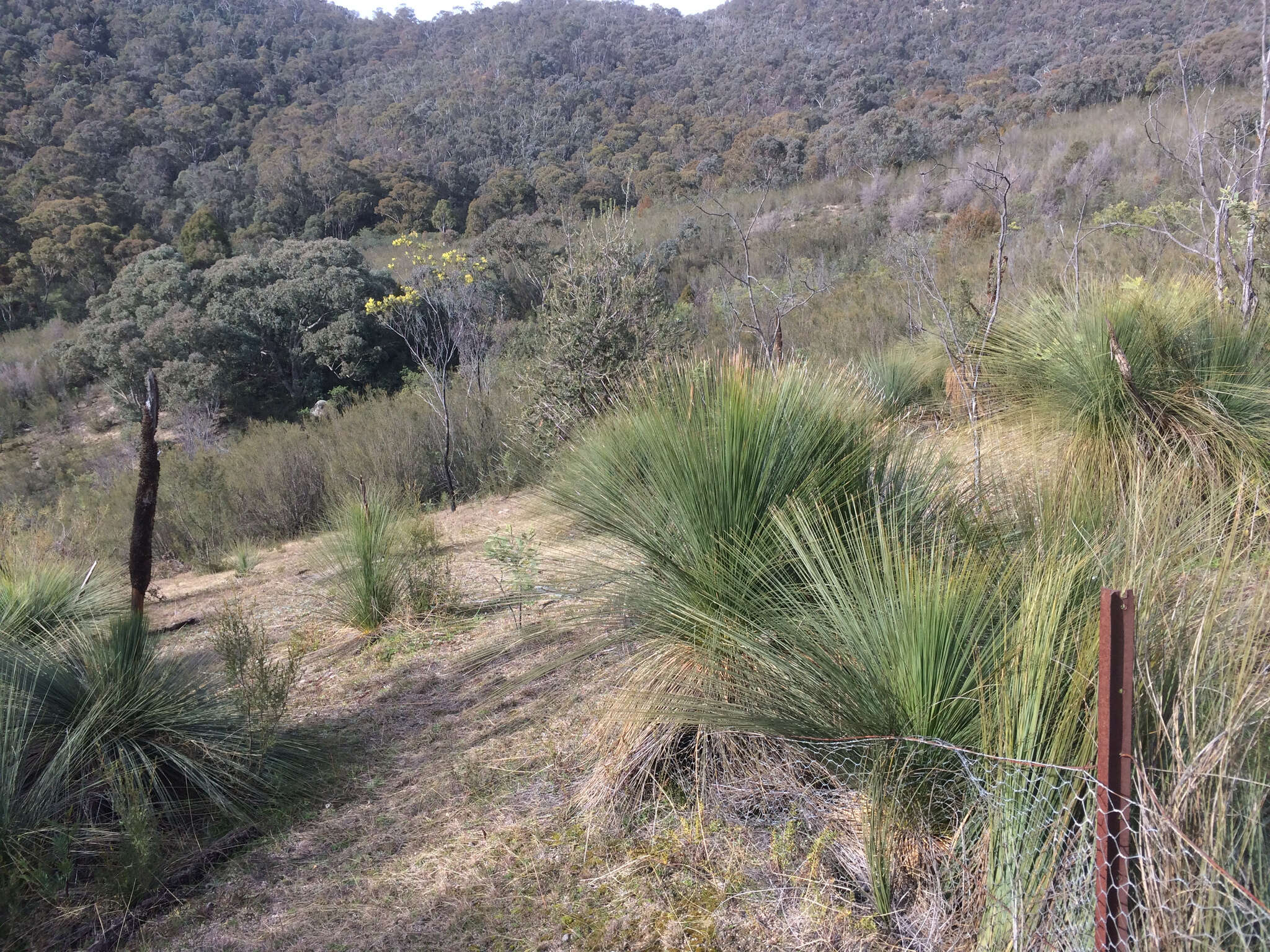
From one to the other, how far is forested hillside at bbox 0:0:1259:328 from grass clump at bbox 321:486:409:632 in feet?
84.6

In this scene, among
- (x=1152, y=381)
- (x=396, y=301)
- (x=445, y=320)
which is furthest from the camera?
(x=445, y=320)

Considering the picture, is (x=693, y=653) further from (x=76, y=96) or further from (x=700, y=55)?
(x=700, y=55)

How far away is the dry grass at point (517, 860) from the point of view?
2539 mm

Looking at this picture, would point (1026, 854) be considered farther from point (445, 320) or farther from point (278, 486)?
point (445, 320)

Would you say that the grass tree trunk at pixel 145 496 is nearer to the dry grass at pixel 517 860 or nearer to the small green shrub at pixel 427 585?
the dry grass at pixel 517 860

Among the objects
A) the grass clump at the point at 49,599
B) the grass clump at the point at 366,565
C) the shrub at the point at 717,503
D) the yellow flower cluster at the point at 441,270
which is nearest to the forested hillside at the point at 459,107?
the yellow flower cluster at the point at 441,270

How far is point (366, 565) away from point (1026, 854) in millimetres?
4913

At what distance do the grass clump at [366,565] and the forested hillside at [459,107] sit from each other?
2578cm

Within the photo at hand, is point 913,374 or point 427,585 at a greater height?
point 913,374

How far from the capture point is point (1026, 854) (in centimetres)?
187

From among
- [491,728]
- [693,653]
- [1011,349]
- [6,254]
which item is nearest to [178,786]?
[491,728]

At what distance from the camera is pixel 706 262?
2680 cm

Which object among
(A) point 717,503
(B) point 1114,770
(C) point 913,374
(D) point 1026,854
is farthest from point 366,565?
(C) point 913,374

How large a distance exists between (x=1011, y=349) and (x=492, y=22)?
85362 millimetres
